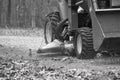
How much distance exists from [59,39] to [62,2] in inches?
48.0

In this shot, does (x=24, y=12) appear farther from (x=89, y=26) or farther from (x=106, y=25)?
(x=106, y=25)

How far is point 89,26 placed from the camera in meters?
12.5

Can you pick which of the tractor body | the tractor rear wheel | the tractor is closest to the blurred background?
the tractor

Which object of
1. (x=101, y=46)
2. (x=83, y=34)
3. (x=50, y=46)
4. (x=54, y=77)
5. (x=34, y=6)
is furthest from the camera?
(x=34, y=6)

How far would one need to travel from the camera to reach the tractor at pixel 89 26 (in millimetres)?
10336

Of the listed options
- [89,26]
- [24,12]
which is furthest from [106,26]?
[24,12]

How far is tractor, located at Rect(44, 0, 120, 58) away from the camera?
10.3 meters

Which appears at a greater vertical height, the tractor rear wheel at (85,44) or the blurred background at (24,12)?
the blurred background at (24,12)

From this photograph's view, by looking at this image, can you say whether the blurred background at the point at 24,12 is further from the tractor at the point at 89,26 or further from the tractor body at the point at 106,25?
the tractor body at the point at 106,25

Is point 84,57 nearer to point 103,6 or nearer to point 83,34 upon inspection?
point 83,34

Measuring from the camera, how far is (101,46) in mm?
10352

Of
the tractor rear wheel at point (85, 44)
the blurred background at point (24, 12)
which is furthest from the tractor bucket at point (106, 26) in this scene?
the blurred background at point (24, 12)

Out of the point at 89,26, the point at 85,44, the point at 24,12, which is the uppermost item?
the point at 24,12

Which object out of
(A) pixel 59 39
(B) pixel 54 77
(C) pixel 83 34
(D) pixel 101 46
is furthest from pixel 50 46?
(B) pixel 54 77
